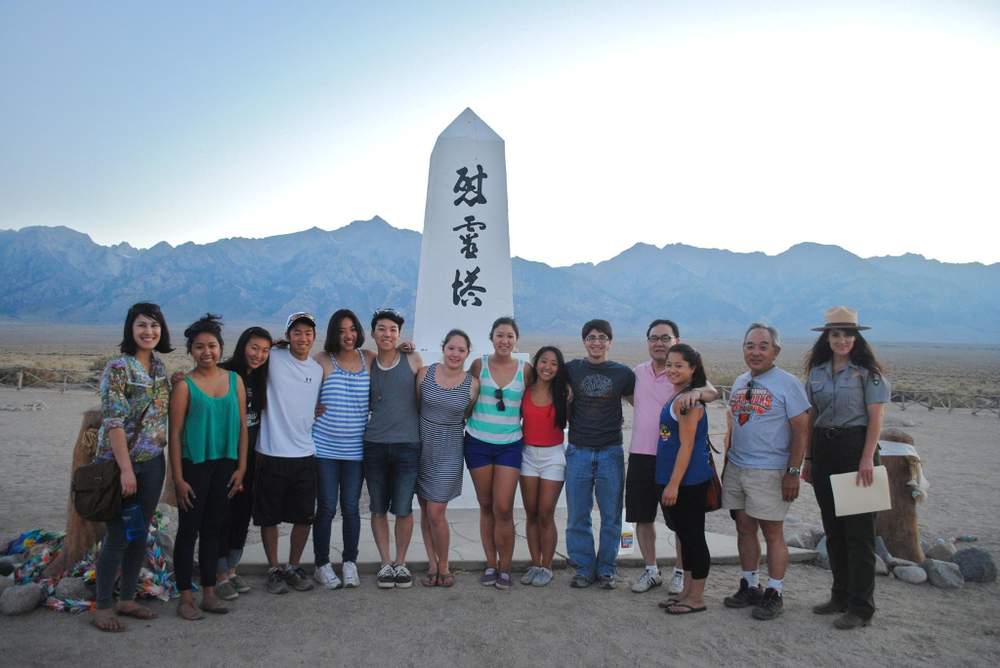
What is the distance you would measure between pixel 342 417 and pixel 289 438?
31 centimetres

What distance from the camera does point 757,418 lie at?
3.59 metres

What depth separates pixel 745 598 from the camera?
3.75 meters

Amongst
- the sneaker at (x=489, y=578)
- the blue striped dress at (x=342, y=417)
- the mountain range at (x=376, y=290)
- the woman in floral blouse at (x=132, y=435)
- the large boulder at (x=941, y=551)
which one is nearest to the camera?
the woman in floral blouse at (x=132, y=435)

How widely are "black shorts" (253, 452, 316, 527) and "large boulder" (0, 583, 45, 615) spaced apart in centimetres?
116

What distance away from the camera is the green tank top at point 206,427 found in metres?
3.32

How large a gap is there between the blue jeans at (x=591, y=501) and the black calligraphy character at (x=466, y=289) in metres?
2.30

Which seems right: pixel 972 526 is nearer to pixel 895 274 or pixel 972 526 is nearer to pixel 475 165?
pixel 475 165

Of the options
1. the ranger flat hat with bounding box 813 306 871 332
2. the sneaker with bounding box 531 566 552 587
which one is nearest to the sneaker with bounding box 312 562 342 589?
the sneaker with bounding box 531 566 552 587

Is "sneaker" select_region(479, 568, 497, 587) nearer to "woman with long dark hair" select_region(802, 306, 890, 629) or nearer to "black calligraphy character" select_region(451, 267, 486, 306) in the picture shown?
"woman with long dark hair" select_region(802, 306, 890, 629)

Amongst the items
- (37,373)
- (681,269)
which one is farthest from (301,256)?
(37,373)

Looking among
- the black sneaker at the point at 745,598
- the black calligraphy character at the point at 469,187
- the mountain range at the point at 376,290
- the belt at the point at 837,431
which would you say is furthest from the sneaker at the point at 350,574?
the mountain range at the point at 376,290

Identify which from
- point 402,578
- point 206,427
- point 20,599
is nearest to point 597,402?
point 402,578

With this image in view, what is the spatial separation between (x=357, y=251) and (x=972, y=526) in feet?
617

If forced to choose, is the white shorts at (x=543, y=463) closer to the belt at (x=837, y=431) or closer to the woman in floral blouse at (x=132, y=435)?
the belt at (x=837, y=431)
